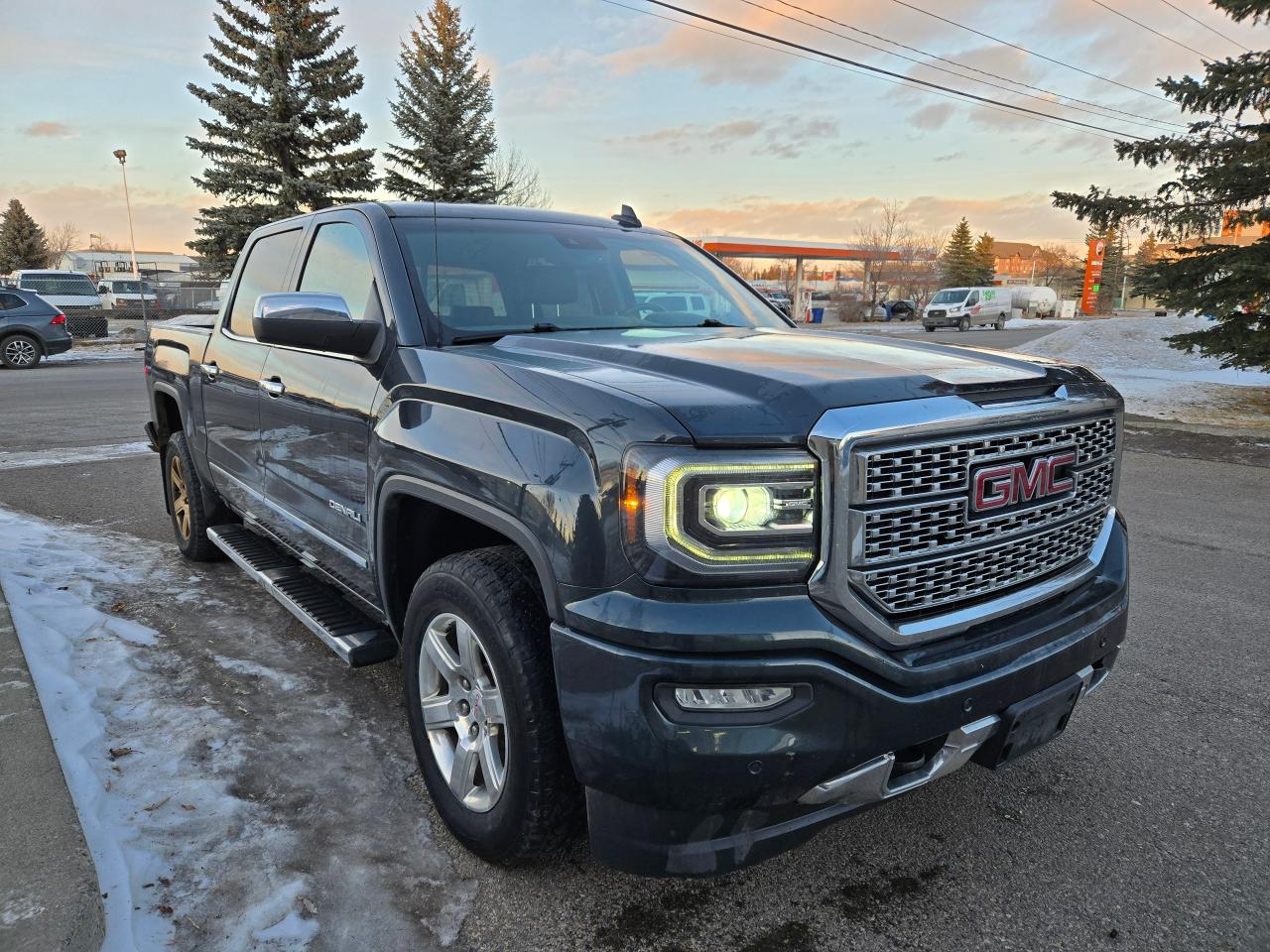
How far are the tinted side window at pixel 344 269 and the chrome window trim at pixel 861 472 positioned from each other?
1.77 meters

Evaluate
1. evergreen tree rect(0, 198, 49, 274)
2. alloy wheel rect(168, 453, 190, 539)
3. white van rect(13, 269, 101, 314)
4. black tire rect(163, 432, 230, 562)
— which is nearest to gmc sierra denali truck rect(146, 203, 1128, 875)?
black tire rect(163, 432, 230, 562)

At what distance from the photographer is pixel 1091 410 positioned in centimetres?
240

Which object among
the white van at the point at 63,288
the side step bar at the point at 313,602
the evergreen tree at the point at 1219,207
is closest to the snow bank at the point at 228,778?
the side step bar at the point at 313,602

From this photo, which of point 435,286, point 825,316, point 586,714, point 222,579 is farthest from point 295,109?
point 825,316

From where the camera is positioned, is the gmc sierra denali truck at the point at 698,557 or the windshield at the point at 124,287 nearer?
the gmc sierra denali truck at the point at 698,557

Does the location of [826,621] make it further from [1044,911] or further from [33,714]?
[33,714]

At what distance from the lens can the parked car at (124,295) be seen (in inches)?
1427

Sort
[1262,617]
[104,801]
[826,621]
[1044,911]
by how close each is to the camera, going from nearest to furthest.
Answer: [826,621]
[1044,911]
[104,801]
[1262,617]

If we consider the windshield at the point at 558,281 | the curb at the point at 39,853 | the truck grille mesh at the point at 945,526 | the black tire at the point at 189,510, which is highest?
the windshield at the point at 558,281

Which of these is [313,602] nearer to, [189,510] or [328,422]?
[328,422]

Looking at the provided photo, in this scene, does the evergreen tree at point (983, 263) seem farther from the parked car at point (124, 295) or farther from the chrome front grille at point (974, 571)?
the chrome front grille at point (974, 571)

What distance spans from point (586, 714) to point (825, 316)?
53.2m

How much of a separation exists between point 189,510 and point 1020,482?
182 inches

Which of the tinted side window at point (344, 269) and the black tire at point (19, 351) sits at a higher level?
the tinted side window at point (344, 269)
